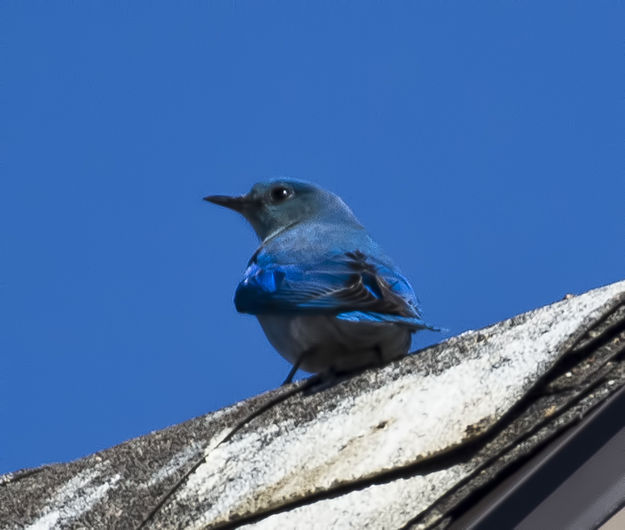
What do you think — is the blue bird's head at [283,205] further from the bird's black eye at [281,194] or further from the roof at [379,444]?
the roof at [379,444]

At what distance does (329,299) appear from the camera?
513 cm

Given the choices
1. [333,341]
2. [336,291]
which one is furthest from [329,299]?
[333,341]

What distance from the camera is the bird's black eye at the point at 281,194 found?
772cm

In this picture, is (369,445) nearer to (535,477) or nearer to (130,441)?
(535,477)

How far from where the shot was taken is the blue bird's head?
7.44m

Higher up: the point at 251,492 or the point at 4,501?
the point at 4,501

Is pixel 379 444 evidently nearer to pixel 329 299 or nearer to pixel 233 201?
pixel 329 299

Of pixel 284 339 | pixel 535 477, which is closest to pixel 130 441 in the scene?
pixel 284 339

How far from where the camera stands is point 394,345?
5.00 m

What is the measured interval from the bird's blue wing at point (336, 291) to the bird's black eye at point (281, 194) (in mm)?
1722

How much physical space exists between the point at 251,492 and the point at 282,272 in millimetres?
2449

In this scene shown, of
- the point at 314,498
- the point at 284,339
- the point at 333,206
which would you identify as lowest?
the point at 314,498

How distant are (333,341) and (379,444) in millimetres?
1928

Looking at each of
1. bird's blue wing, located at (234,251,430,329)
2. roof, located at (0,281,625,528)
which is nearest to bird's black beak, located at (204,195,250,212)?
bird's blue wing, located at (234,251,430,329)
